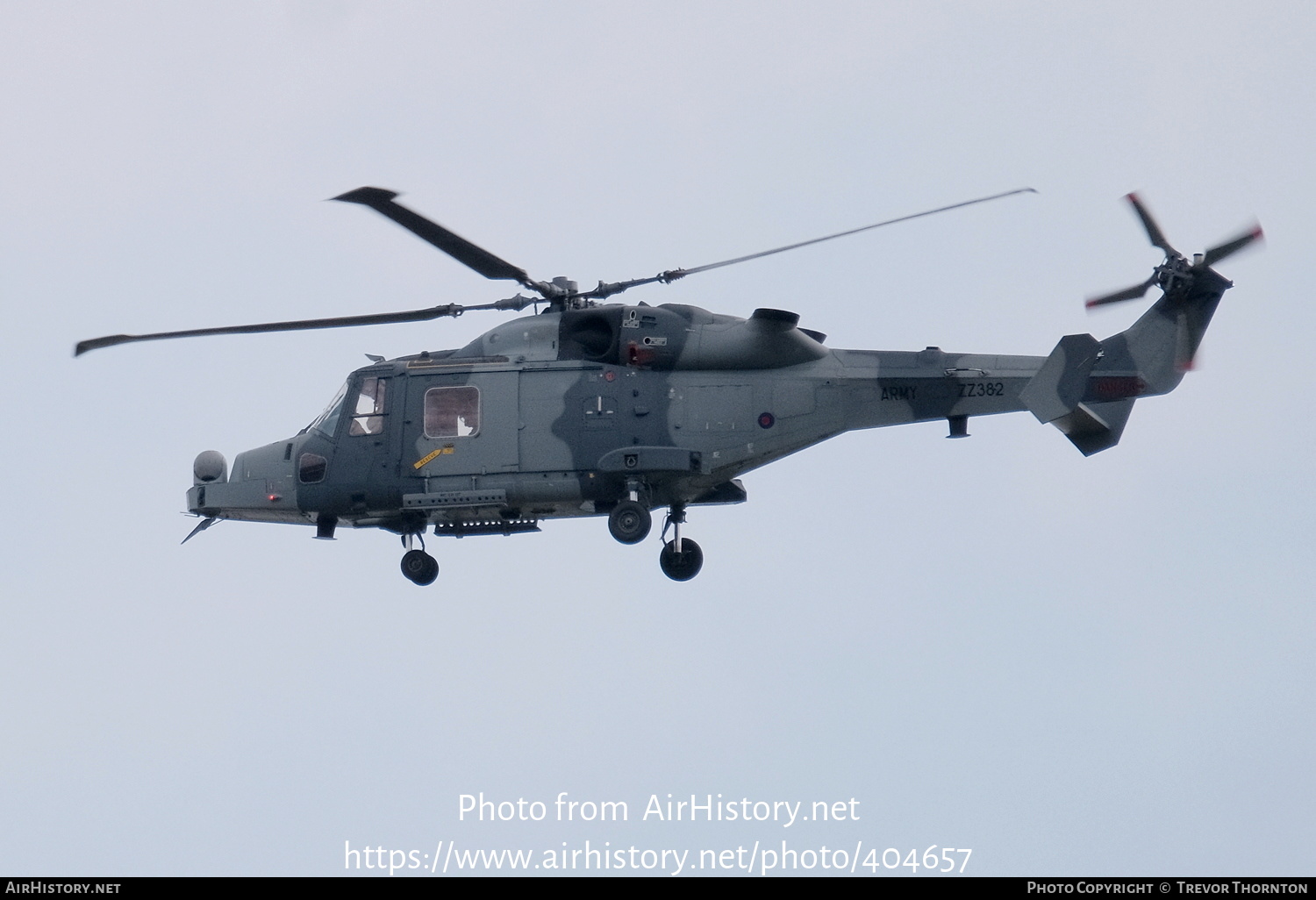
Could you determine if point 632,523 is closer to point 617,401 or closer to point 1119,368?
point 617,401

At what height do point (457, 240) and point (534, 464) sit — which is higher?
point (457, 240)

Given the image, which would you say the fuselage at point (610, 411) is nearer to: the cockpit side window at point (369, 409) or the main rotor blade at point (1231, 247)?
the cockpit side window at point (369, 409)

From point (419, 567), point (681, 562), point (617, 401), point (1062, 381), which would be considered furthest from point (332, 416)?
point (1062, 381)

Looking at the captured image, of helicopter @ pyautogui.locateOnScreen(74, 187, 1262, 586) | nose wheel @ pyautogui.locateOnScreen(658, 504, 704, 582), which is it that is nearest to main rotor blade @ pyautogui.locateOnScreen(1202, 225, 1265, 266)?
helicopter @ pyautogui.locateOnScreen(74, 187, 1262, 586)

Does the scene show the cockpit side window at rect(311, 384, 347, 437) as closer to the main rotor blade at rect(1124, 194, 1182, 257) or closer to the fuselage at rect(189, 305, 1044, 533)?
the fuselage at rect(189, 305, 1044, 533)

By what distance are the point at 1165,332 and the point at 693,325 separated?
21.3 ft

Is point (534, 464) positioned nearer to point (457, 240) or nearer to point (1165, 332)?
point (457, 240)

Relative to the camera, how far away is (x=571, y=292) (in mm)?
32531

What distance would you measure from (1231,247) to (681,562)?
8.77 m

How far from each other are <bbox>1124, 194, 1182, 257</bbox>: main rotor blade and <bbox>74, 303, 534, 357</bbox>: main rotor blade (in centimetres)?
859
